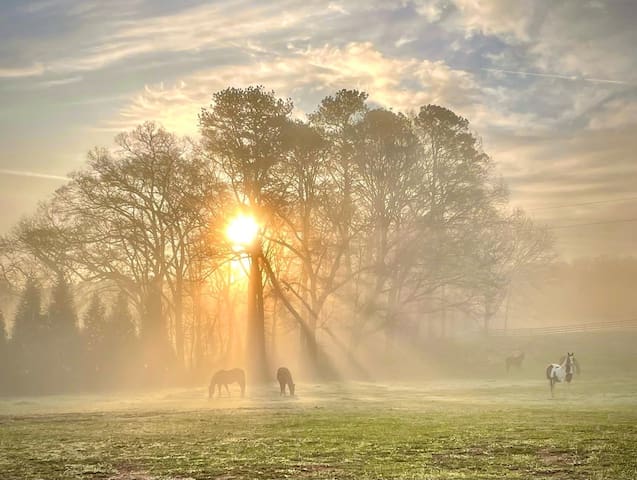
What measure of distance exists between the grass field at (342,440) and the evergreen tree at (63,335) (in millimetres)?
23076

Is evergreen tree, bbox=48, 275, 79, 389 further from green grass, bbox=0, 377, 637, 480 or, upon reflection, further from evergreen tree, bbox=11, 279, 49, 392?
green grass, bbox=0, 377, 637, 480

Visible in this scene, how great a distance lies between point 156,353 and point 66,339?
7.58m

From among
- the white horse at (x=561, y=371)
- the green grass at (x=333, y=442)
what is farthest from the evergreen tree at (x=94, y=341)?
the white horse at (x=561, y=371)

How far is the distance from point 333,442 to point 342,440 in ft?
1.75

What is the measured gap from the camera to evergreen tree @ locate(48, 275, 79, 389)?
58.1m

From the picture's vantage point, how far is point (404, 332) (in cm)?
6869

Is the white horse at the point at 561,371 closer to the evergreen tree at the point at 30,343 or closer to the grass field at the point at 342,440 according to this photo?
the grass field at the point at 342,440

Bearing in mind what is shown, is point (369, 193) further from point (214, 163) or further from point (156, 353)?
point (156, 353)

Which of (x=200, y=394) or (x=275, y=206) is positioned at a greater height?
(x=275, y=206)

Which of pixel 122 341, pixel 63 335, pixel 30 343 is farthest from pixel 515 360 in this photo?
pixel 30 343

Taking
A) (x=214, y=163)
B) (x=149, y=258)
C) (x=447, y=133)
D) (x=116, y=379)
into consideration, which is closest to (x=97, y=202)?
(x=149, y=258)

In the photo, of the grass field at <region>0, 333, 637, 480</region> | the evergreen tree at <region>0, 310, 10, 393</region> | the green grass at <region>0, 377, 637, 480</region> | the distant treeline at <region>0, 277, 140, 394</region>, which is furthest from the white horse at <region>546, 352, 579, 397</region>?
the evergreen tree at <region>0, 310, 10, 393</region>

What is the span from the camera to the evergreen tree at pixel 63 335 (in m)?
58.1

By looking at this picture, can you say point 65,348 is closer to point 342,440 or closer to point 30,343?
point 30,343
